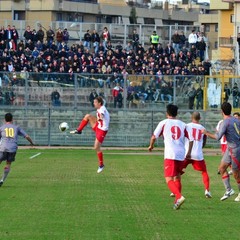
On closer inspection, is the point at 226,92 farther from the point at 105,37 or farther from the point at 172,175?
the point at 172,175

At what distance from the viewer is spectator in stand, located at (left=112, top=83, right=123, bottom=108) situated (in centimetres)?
4575

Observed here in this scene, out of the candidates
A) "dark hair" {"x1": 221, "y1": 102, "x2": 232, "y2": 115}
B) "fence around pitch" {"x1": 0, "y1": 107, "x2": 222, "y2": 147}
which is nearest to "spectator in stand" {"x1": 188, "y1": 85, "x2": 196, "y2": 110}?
"fence around pitch" {"x1": 0, "y1": 107, "x2": 222, "y2": 147}

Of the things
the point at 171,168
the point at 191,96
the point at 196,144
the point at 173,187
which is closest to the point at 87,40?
the point at 191,96

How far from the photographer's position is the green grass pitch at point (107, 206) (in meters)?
14.7

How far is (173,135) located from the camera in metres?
18.4

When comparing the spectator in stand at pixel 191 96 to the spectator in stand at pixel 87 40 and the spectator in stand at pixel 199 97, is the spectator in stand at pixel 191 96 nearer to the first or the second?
the spectator in stand at pixel 199 97

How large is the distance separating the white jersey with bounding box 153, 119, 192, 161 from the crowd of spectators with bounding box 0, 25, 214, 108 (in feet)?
107

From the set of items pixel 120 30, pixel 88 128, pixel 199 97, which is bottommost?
pixel 88 128

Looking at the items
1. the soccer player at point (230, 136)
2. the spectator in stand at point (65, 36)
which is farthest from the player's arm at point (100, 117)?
the spectator in stand at point (65, 36)

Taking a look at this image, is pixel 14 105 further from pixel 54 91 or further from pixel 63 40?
pixel 63 40

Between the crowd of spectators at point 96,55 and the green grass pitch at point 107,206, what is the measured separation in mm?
23385

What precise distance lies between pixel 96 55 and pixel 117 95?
1120 centimetres

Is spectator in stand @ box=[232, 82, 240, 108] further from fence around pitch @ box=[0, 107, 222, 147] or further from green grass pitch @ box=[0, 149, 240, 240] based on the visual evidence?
green grass pitch @ box=[0, 149, 240, 240]

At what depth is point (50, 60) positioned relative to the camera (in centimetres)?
5412
